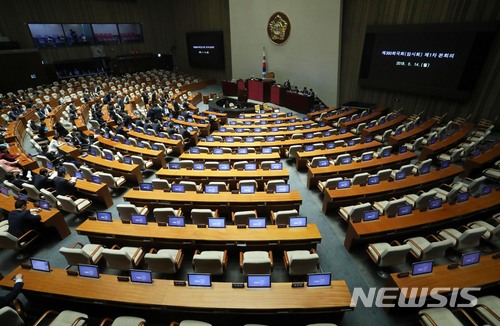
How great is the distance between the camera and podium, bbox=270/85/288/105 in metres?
17.6

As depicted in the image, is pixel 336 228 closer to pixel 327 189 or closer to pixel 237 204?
pixel 327 189

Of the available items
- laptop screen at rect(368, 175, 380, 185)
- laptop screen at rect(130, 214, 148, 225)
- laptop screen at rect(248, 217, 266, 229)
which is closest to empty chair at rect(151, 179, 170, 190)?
laptop screen at rect(130, 214, 148, 225)

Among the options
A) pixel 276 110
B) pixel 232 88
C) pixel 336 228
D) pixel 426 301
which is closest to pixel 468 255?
pixel 426 301

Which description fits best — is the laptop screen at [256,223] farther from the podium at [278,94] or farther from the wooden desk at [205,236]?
the podium at [278,94]

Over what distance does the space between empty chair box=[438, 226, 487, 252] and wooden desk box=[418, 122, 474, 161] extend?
176 inches

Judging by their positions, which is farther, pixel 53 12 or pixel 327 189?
pixel 53 12

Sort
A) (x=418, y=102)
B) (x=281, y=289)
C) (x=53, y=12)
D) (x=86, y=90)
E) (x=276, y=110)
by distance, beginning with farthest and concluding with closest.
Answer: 1. (x=53, y=12)
2. (x=86, y=90)
3. (x=276, y=110)
4. (x=418, y=102)
5. (x=281, y=289)

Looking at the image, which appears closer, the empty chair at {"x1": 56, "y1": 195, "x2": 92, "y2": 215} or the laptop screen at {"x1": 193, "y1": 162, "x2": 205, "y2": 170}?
the empty chair at {"x1": 56, "y1": 195, "x2": 92, "y2": 215}

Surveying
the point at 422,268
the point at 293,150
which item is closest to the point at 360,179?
the point at 293,150

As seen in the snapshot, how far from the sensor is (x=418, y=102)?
44.5 ft

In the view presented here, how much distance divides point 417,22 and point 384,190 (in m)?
10.7

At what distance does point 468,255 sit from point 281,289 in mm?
3135

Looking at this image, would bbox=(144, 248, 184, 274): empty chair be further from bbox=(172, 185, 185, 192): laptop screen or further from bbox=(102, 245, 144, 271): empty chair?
bbox=(172, 185, 185, 192): laptop screen

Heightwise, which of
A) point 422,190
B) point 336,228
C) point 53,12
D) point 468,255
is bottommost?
point 336,228
